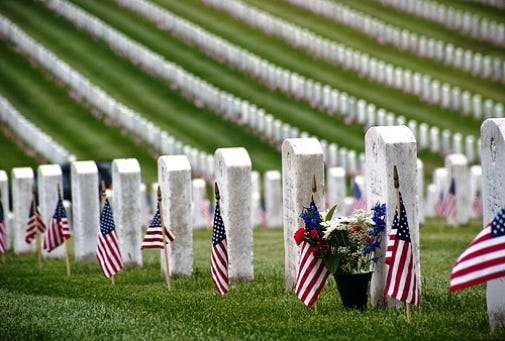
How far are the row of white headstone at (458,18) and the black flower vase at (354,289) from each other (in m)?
41.3

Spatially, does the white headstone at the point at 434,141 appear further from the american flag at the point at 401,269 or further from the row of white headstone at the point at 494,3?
the american flag at the point at 401,269

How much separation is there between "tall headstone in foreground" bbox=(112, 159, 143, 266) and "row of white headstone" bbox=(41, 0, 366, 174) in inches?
763

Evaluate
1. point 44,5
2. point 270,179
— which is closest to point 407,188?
point 270,179

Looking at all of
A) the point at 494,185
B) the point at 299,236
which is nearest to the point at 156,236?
the point at 299,236

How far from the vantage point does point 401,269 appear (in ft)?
37.7

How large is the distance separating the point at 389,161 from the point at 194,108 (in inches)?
1340

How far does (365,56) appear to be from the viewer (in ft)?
162

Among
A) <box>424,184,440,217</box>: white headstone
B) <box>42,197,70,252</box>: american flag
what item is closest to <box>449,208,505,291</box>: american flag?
<box>42,197,70,252</box>: american flag

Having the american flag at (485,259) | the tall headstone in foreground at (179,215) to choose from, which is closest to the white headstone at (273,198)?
the tall headstone in foreground at (179,215)

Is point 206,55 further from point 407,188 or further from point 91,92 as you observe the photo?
point 407,188

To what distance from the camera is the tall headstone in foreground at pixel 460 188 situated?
83.1 ft

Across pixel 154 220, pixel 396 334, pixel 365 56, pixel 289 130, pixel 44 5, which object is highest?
pixel 44 5

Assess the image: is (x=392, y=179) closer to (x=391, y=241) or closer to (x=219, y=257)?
(x=391, y=241)

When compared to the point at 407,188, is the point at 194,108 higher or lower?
higher
